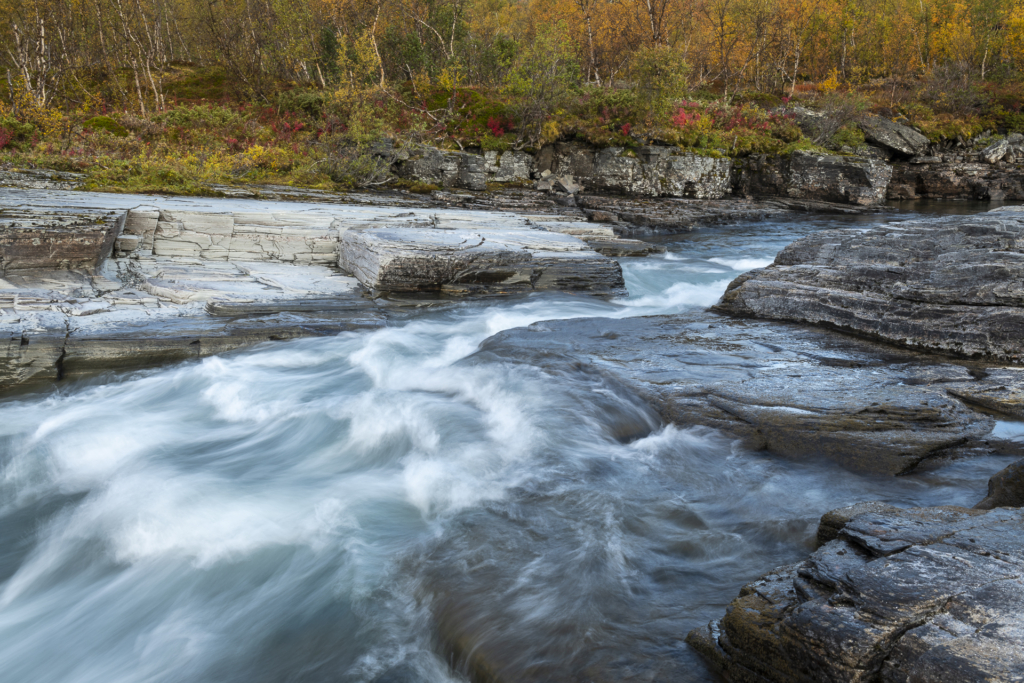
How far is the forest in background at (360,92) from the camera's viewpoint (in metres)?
18.6

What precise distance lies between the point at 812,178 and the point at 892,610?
25.4m

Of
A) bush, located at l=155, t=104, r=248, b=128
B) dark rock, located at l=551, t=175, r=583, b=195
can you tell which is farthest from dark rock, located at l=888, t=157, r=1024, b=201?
bush, located at l=155, t=104, r=248, b=128

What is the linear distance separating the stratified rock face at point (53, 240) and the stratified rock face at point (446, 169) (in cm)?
1135

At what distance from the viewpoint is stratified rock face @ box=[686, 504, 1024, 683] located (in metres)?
2.02

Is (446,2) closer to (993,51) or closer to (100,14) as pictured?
(100,14)

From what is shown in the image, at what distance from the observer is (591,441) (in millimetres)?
5148

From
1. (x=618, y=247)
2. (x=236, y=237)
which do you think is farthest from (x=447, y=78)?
(x=236, y=237)

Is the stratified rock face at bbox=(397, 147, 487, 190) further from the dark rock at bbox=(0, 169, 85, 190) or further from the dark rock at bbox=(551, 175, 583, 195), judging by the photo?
the dark rock at bbox=(0, 169, 85, 190)

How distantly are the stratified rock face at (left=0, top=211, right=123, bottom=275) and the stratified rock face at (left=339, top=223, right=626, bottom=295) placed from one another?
3385 millimetres

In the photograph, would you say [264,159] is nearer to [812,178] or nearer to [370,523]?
[370,523]

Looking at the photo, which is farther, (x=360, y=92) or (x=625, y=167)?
(x=360, y=92)

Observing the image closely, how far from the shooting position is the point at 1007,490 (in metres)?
3.34

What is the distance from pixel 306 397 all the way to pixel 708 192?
20.2m

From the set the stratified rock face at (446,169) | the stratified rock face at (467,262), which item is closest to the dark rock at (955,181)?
the stratified rock face at (446,169)
